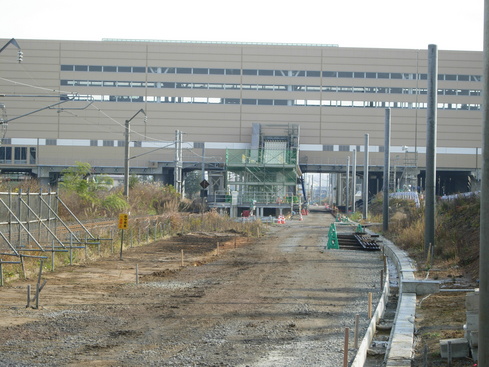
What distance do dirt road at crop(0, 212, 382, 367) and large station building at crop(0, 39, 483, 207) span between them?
5986 centimetres

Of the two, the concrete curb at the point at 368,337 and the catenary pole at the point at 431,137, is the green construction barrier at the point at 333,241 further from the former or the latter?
the concrete curb at the point at 368,337

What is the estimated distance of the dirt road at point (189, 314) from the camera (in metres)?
10.4

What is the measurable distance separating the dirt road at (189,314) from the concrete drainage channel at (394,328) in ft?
1.60

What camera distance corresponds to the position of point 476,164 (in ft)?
277

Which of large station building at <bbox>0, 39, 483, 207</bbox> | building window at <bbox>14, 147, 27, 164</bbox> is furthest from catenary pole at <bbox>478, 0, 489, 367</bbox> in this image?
building window at <bbox>14, 147, 27, 164</bbox>

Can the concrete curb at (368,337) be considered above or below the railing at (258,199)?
below

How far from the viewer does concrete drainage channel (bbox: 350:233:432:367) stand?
402 inches

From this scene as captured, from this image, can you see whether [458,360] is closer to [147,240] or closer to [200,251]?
[200,251]

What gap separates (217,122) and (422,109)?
80.8 feet

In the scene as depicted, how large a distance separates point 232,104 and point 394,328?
74.0m

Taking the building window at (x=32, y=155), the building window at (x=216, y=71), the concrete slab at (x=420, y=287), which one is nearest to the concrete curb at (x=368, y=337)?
the concrete slab at (x=420, y=287)

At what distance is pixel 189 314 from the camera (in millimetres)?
14055

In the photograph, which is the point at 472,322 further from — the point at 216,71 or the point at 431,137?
the point at 216,71

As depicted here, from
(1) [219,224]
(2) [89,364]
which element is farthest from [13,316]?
(1) [219,224]
